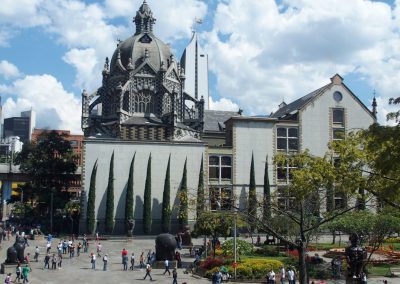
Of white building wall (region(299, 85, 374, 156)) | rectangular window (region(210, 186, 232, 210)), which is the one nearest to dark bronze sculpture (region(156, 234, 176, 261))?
rectangular window (region(210, 186, 232, 210))

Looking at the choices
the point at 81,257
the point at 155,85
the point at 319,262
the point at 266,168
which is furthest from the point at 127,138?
the point at 319,262

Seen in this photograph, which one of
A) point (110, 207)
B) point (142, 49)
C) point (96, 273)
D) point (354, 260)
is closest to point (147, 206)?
point (110, 207)

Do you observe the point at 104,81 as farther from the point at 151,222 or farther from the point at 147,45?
the point at 151,222

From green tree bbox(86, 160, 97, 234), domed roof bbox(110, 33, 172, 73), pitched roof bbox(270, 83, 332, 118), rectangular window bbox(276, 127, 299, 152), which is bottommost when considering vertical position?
green tree bbox(86, 160, 97, 234)

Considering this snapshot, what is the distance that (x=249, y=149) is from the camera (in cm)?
6969

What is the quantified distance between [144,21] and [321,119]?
35906 mm

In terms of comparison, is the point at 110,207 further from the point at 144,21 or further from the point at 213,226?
the point at 144,21

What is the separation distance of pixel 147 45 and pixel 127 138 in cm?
2002

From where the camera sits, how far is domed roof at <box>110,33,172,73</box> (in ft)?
274

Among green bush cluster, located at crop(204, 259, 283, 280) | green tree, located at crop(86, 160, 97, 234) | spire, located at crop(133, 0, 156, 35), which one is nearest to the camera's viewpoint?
green bush cluster, located at crop(204, 259, 283, 280)

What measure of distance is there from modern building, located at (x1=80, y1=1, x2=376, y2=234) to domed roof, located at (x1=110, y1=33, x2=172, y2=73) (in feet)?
0.60

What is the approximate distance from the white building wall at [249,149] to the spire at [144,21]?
2970 centimetres

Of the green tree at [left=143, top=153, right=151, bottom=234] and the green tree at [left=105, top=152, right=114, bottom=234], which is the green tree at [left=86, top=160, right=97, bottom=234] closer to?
the green tree at [left=105, top=152, right=114, bottom=234]

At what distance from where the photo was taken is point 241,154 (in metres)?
69.6
